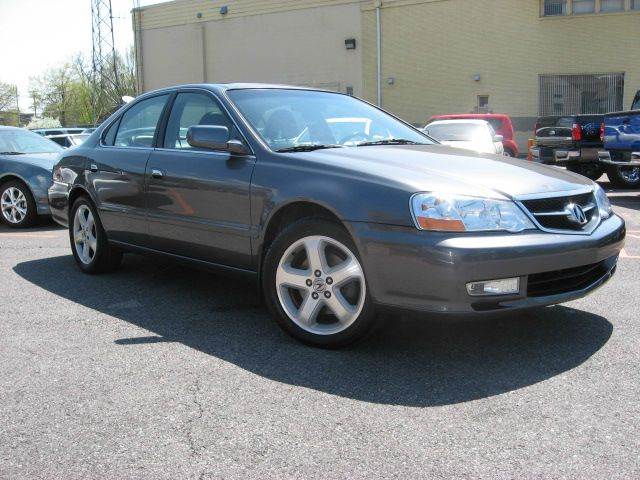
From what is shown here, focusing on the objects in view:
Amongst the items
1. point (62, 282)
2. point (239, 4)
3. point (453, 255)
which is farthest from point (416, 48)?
point (453, 255)

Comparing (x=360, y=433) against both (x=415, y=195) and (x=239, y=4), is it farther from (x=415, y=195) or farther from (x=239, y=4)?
(x=239, y=4)

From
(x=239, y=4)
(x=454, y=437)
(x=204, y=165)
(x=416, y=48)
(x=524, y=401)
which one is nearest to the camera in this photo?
(x=454, y=437)

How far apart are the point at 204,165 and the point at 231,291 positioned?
118 cm

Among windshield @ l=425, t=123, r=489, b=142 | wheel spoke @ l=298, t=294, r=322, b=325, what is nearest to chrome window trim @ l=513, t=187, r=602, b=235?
wheel spoke @ l=298, t=294, r=322, b=325

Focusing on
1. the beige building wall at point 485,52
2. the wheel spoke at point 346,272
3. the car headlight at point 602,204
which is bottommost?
the wheel spoke at point 346,272

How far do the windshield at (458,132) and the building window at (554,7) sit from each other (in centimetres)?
1276

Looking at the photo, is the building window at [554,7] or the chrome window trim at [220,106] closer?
the chrome window trim at [220,106]

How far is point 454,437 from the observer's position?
9.20 feet

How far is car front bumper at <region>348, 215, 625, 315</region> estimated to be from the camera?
3361mm

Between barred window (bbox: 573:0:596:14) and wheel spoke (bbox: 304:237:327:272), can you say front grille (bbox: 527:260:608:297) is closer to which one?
wheel spoke (bbox: 304:237:327:272)

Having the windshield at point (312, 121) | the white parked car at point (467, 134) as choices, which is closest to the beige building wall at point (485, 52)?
the white parked car at point (467, 134)

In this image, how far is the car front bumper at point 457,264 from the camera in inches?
132

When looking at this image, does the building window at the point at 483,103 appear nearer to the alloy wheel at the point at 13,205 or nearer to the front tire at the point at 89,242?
the alloy wheel at the point at 13,205

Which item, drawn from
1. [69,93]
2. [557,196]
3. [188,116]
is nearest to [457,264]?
[557,196]
